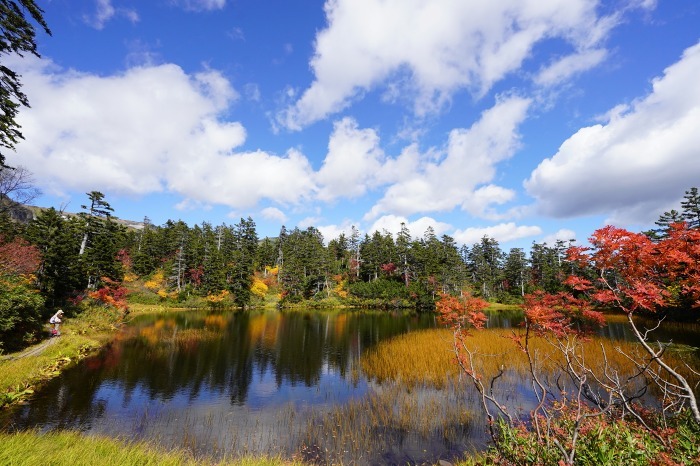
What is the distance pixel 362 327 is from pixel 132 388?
26.6m

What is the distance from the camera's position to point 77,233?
40.8 m

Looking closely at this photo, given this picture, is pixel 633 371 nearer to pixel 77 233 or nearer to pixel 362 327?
pixel 362 327

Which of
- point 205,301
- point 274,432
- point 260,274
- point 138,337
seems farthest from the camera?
point 260,274

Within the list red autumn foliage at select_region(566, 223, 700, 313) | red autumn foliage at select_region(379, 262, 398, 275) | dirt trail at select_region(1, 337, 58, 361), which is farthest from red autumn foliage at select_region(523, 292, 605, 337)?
red autumn foliage at select_region(379, 262, 398, 275)

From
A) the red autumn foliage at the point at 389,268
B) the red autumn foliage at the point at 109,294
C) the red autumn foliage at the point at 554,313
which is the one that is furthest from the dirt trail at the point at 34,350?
the red autumn foliage at the point at 389,268

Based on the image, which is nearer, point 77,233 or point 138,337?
point 138,337

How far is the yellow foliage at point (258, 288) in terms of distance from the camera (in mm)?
68125

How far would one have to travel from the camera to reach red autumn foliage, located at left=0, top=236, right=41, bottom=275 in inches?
912

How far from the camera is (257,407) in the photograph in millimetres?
14805

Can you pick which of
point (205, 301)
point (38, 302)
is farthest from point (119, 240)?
point (38, 302)

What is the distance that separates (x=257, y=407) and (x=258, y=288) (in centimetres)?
5653

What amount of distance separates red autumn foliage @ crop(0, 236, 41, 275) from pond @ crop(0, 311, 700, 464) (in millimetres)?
9047

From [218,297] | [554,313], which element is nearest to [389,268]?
[218,297]

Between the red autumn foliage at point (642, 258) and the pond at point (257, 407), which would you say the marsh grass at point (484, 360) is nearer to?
the pond at point (257, 407)
